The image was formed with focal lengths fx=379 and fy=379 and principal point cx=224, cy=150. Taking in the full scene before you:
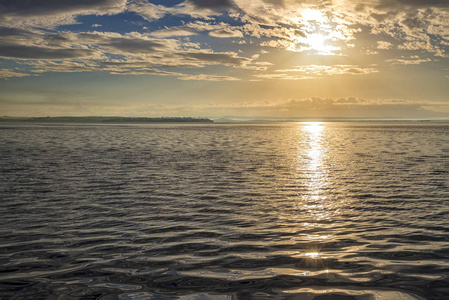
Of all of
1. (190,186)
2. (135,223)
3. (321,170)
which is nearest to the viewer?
(135,223)

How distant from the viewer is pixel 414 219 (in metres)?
13.5

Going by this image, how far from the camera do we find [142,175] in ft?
84.0

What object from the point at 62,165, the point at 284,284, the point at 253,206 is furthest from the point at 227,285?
the point at 62,165

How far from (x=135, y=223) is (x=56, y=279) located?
4954 millimetres

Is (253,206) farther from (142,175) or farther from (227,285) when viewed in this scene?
(142,175)

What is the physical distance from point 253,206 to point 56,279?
9.18 m

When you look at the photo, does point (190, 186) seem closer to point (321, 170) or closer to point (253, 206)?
point (253, 206)

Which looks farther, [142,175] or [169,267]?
[142,175]

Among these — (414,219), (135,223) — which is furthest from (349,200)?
(135,223)

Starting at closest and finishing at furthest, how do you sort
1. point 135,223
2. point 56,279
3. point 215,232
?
point 56,279 → point 215,232 → point 135,223

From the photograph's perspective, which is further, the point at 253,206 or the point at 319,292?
the point at 253,206

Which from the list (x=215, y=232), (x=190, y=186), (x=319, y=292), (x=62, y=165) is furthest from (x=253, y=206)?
(x=62, y=165)

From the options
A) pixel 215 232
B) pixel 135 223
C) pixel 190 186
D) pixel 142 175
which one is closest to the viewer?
pixel 215 232

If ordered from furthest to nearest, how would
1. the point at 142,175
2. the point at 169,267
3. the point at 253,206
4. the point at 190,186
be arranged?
the point at 142,175, the point at 190,186, the point at 253,206, the point at 169,267
